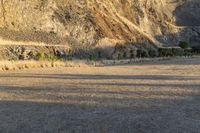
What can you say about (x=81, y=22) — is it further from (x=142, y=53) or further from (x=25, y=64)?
(x=25, y=64)

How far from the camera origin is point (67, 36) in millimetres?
56000

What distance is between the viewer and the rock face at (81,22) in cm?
5089

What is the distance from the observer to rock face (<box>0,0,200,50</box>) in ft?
167

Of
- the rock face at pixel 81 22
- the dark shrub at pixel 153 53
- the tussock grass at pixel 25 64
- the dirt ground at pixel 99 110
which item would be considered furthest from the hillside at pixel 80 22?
the dirt ground at pixel 99 110

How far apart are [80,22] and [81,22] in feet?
0.64

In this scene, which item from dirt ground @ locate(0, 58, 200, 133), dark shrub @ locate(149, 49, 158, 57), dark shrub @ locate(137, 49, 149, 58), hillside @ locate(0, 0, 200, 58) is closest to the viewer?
dirt ground @ locate(0, 58, 200, 133)

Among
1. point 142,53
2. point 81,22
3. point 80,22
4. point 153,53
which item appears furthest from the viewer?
point 153,53

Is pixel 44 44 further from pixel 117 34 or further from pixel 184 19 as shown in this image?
pixel 184 19

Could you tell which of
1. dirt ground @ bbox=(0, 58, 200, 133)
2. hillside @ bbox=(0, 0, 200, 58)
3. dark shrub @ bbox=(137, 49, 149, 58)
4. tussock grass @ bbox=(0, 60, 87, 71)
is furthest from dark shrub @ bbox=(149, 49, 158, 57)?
dirt ground @ bbox=(0, 58, 200, 133)

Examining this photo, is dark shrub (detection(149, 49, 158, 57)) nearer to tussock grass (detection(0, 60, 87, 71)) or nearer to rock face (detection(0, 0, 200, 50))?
rock face (detection(0, 0, 200, 50))

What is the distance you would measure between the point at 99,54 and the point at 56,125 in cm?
4737

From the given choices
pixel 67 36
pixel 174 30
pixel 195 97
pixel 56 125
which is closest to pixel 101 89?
pixel 195 97

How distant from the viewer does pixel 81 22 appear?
59.8m

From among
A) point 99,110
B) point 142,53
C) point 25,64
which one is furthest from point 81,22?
point 99,110
